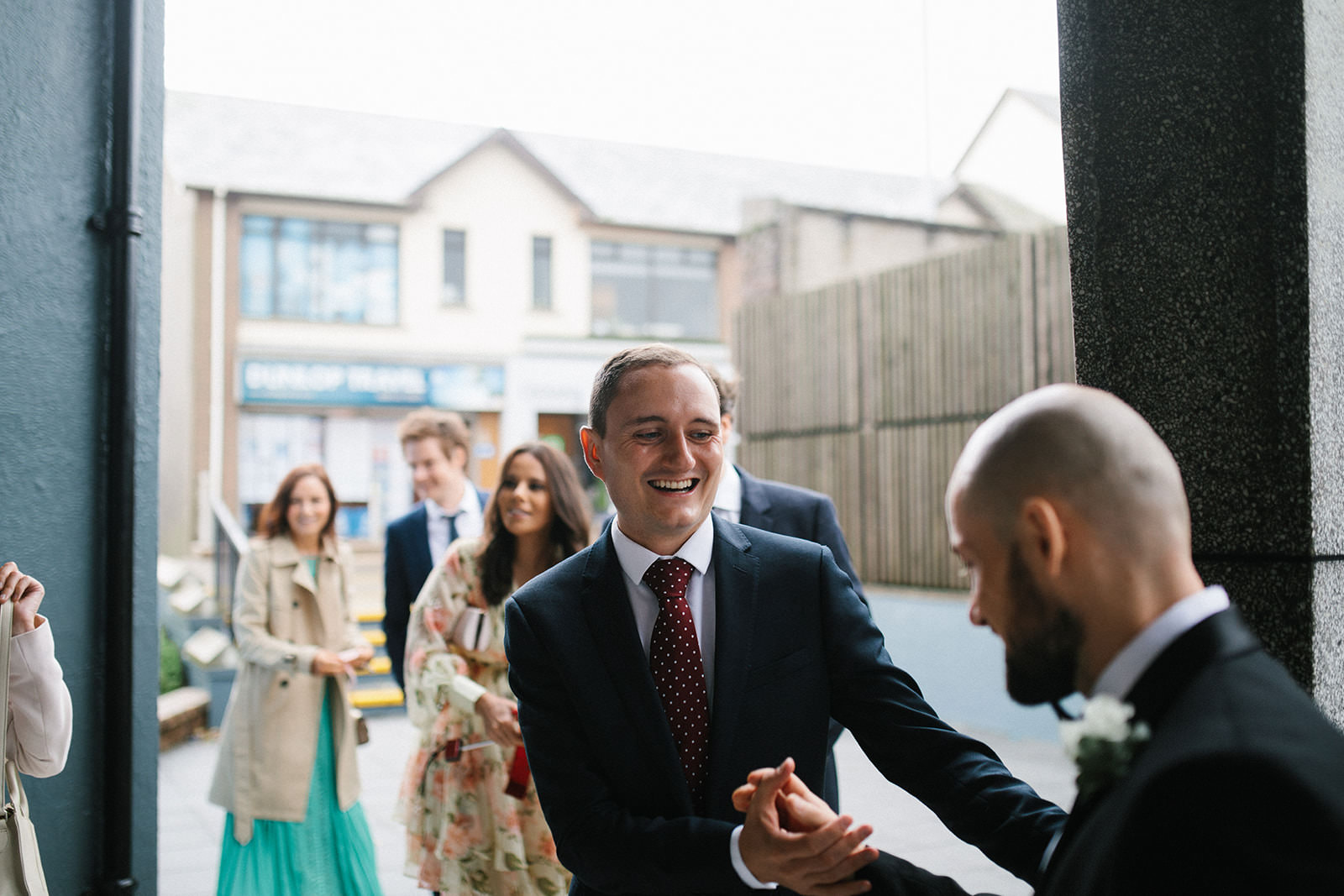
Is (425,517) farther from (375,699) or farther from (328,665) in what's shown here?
(375,699)

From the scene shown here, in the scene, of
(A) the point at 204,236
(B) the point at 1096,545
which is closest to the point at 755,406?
(B) the point at 1096,545

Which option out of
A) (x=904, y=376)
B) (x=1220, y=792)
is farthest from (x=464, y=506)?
(x=904, y=376)

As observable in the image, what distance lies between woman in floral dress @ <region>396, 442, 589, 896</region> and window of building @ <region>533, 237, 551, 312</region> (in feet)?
62.1

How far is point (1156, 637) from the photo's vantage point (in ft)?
3.42

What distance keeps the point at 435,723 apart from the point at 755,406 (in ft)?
29.1

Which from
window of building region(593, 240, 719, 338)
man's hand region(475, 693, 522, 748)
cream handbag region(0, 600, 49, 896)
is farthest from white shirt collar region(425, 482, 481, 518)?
window of building region(593, 240, 719, 338)

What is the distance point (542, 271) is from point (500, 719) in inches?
782

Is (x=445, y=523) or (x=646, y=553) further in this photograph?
(x=445, y=523)

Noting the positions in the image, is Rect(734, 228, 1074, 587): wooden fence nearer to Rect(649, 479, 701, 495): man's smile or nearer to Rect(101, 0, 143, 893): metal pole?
Rect(101, 0, 143, 893): metal pole

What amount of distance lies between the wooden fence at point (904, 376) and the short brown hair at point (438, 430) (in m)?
5.41

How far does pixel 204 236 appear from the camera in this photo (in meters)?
19.9

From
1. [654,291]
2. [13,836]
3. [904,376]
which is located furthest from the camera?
[654,291]

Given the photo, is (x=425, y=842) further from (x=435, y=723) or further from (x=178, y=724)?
(x=178, y=724)

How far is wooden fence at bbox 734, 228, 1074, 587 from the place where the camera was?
912 cm
